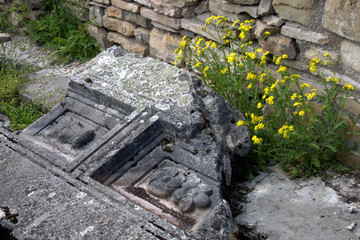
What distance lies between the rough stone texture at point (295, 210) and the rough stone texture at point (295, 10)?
1.21 meters

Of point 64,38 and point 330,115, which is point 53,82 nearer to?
point 64,38

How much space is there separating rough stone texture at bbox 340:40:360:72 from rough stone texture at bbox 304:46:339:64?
6 centimetres

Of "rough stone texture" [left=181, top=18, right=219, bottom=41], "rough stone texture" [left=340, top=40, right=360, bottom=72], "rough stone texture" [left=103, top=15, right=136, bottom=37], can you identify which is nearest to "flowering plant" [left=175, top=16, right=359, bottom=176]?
"rough stone texture" [left=340, top=40, right=360, bottom=72]

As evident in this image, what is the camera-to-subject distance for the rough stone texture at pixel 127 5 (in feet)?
16.2

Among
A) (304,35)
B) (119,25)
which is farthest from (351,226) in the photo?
(119,25)

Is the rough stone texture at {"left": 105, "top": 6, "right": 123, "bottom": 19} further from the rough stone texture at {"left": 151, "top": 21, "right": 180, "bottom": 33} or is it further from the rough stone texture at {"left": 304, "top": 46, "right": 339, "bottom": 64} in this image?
the rough stone texture at {"left": 304, "top": 46, "right": 339, "bottom": 64}

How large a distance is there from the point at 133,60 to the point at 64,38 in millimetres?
2712

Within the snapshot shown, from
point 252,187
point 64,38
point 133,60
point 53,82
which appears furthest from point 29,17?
point 252,187

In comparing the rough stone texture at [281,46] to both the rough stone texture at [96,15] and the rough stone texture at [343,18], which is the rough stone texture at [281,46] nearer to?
the rough stone texture at [343,18]

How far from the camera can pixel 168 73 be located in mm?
3252

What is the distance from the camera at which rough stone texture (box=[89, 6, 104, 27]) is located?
5480 millimetres

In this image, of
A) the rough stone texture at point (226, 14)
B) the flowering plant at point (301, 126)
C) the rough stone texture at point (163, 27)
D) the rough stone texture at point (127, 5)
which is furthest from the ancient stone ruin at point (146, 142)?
the rough stone texture at point (127, 5)

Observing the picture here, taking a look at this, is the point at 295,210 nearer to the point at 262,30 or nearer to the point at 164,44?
the point at 262,30

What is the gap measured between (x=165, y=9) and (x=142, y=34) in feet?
2.12
